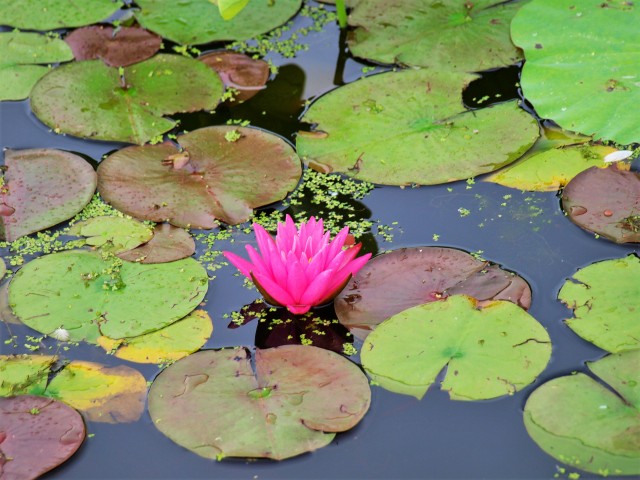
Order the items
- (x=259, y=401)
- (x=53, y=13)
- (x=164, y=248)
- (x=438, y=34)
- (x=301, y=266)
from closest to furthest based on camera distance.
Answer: (x=259, y=401)
(x=301, y=266)
(x=164, y=248)
(x=438, y=34)
(x=53, y=13)

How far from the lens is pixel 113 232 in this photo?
133 inches

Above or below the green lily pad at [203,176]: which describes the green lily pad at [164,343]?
below

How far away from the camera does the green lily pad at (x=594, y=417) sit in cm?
246

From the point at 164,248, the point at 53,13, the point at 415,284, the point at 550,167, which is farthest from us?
the point at 53,13

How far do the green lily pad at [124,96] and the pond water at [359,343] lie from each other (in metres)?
0.07

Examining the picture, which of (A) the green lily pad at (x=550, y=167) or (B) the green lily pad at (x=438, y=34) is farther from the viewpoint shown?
(B) the green lily pad at (x=438, y=34)

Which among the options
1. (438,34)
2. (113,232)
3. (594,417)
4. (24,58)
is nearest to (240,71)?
(438,34)

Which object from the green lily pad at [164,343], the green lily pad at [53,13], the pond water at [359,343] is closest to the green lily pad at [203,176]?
the pond water at [359,343]

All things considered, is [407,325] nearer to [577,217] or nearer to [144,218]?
[577,217]

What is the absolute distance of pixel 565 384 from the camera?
2.66 m

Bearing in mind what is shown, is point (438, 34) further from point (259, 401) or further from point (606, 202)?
point (259, 401)

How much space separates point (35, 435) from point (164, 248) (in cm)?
94

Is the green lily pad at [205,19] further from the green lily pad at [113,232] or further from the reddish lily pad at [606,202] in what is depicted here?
the reddish lily pad at [606,202]

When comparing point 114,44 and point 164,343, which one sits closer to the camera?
point 164,343
